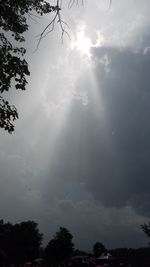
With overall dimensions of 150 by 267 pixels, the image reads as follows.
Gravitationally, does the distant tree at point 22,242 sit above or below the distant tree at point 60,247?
above

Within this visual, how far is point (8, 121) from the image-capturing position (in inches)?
491

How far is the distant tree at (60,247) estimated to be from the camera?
94125 millimetres

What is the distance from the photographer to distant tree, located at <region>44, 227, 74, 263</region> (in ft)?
309

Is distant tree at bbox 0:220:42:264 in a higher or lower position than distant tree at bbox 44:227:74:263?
higher

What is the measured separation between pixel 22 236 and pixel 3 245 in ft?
24.6

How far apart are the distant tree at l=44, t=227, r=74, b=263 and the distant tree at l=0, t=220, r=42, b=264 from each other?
112ft

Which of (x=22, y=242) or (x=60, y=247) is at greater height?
(x=22, y=242)

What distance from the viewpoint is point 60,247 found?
94625mm

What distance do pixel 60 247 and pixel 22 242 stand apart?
147ft

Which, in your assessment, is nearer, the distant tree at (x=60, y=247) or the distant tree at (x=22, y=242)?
the distant tree at (x=60, y=247)

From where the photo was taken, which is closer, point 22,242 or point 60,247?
point 60,247

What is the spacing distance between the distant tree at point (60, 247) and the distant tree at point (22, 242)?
34.3 m

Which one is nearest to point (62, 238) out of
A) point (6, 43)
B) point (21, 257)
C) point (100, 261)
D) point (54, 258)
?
point (54, 258)

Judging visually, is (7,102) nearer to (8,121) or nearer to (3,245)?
(8,121)
